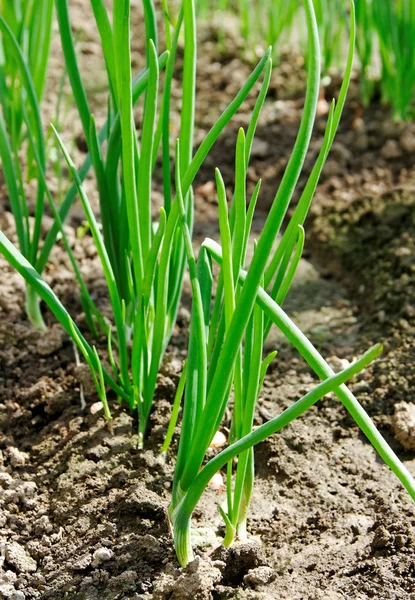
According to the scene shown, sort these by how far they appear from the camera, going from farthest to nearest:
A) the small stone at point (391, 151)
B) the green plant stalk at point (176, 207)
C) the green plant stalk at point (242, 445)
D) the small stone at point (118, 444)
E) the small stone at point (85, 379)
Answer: the small stone at point (391, 151) → the small stone at point (85, 379) → the small stone at point (118, 444) → the green plant stalk at point (176, 207) → the green plant stalk at point (242, 445)

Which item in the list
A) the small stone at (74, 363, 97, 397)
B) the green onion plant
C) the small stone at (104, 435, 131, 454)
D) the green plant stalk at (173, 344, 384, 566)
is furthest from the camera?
the green onion plant

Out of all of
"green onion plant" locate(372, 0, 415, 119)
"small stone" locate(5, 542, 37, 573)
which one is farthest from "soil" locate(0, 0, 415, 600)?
"green onion plant" locate(372, 0, 415, 119)

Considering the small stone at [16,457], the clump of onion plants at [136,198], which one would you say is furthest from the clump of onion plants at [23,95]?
the small stone at [16,457]

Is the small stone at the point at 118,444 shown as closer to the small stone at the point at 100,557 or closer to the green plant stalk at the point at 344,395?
the small stone at the point at 100,557

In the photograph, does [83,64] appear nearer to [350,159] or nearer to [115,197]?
[350,159]

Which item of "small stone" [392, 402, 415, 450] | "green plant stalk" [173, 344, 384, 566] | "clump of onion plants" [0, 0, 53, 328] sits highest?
"clump of onion plants" [0, 0, 53, 328]

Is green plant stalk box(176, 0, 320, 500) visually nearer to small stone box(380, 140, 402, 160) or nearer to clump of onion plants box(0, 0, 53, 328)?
clump of onion plants box(0, 0, 53, 328)
